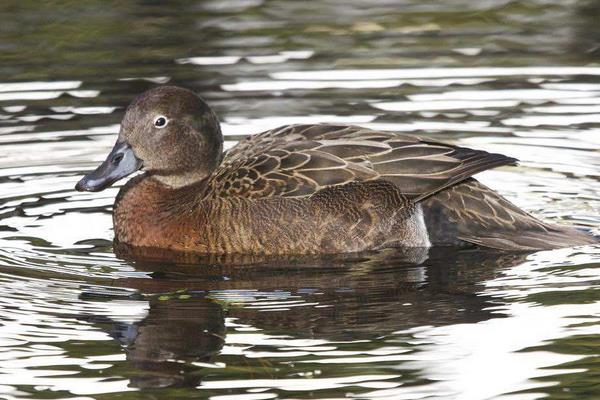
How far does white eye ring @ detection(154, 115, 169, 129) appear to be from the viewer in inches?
379

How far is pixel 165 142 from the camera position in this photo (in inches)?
381

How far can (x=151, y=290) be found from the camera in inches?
327

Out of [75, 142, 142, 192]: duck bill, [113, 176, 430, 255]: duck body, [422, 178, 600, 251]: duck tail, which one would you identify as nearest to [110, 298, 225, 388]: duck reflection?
[113, 176, 430, 255]: duck body

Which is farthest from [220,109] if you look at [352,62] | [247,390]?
[247,390]

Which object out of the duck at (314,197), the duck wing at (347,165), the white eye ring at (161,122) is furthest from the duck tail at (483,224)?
the white eye ring at (161,122)

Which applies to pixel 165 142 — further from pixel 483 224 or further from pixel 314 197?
pixel 483 224

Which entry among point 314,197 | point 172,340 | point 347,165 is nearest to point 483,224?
point 347,165

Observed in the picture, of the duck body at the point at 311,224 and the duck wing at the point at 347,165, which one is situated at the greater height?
the duck wing at the point at 347,165

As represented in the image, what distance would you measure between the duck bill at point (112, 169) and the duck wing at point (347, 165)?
56 cm

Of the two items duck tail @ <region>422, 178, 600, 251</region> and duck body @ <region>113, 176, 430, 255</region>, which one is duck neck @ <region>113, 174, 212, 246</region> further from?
duck tail @ <region>422, 178, 600, 251</region>

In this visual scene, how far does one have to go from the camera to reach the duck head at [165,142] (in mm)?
9555

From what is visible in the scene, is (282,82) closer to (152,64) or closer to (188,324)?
(152,64)

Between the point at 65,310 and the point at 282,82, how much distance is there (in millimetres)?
5474

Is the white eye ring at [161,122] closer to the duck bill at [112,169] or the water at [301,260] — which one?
the duck bill at [112,169]
